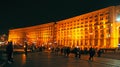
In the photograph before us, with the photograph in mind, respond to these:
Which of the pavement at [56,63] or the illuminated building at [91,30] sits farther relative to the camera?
the illuminated building at [91,30]

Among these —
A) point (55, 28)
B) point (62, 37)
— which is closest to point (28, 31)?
point (55, 28)

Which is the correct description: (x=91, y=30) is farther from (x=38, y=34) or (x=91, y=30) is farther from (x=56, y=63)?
(x=56, y=63)

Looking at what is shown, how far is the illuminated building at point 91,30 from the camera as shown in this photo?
89.5 m

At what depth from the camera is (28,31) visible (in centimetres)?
17962

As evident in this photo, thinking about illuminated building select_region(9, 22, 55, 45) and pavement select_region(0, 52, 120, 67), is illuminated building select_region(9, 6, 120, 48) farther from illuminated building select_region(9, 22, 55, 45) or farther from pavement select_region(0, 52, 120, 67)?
pavement select_region(0, 52, 120, 67)

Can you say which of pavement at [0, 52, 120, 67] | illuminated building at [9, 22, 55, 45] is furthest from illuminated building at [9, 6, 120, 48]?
pavement at [0, 52, 120, 67]

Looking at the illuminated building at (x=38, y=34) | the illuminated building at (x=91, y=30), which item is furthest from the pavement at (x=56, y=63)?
the illuminated building at (x=38, y=34)

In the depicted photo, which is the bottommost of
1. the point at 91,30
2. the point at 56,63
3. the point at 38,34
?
the point at 56,63

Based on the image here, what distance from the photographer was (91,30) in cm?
10206

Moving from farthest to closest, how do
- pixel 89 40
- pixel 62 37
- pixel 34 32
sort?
pixel 34 32 < pixel 62 37 < pixel 89 40

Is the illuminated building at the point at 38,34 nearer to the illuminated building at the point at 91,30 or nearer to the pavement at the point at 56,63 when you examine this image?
the illuminated building at the point at 91,30

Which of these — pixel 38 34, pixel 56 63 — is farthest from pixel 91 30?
pixel 56 63

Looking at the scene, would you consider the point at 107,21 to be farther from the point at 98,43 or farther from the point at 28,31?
the point at 28,31

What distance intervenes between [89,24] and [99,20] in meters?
8.26
